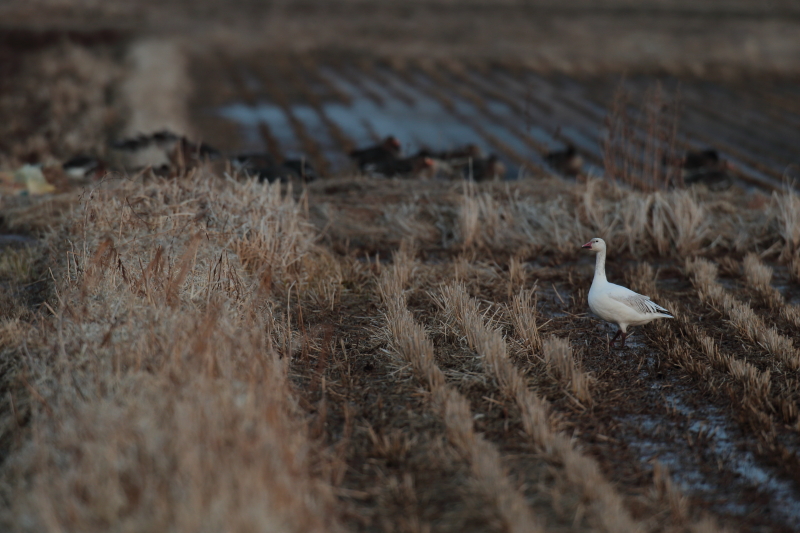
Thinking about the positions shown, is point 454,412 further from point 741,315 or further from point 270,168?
point 270,168

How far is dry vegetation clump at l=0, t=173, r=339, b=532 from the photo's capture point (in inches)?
115

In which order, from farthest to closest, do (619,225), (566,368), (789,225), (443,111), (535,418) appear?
(443,111) < (619,225) < (789,225) < (566,368) < (535,418)

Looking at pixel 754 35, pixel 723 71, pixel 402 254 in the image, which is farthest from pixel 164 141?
pixel 754 35

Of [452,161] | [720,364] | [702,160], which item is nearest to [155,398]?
[720,364]

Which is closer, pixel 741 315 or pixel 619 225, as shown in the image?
pixel 741 315

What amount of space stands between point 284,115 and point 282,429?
38.3ft

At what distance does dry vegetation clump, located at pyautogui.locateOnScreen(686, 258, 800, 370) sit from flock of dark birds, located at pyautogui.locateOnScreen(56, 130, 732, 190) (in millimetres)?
2560

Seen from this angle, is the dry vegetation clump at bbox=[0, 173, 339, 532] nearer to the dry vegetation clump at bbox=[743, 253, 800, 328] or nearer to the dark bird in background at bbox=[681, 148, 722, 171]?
the dry vegetation clump at bbox=[743, 253, 800, 328]

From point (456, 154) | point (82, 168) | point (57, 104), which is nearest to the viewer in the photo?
point (82, 168)

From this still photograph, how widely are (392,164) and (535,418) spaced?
20.6 feet

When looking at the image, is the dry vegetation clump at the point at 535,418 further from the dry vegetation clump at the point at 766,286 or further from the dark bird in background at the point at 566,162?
the dark bird in background at the point at 566,162

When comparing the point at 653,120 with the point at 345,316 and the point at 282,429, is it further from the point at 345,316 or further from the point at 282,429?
the point at 282,429

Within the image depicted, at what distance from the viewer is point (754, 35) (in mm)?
23281

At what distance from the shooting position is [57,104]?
1467 centimetres
